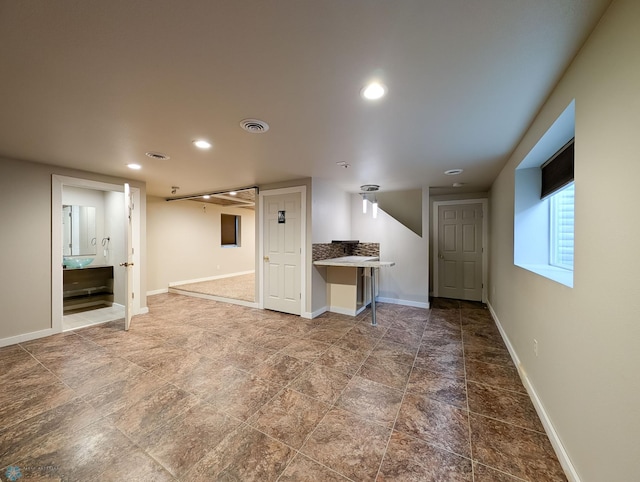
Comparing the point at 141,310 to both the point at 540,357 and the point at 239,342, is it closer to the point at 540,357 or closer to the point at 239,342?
the point at 239,342

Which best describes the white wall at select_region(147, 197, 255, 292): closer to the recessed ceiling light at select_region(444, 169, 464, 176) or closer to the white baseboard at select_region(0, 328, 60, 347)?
the white baseboard at select_region(0, 328, 60, 347)

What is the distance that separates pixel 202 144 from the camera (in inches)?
102

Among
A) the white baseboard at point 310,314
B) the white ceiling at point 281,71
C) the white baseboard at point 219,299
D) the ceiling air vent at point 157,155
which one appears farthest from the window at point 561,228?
the white baseboard at point 219,299

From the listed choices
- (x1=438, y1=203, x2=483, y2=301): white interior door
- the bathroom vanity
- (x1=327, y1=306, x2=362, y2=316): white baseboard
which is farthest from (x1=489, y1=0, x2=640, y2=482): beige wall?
the bathroom vanity

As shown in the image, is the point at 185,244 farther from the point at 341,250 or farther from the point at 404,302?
the point at 404,302

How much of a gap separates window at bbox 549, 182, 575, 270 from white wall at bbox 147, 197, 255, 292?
7082 millimetres

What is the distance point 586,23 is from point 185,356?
392cm

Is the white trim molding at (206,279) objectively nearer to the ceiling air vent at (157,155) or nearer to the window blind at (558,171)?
the ceiling air vent at (157,155)

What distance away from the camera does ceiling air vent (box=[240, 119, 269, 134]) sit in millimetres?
2059

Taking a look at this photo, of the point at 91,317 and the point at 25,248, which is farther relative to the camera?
the point at 91,317

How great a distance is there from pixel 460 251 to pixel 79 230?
7.67 metres

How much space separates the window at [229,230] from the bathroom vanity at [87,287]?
118 inches

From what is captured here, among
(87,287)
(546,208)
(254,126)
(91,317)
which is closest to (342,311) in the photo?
(546,208)

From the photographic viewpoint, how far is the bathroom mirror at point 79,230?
4.57 m
